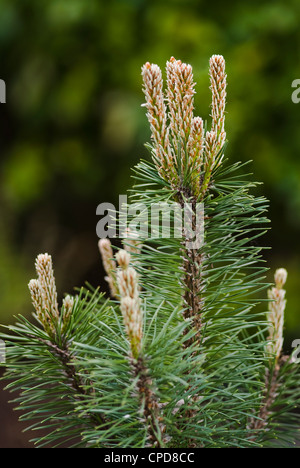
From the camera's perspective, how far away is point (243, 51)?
5.72 feet

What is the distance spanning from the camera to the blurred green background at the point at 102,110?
1.75m

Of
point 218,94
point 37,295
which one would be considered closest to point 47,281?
point 37,295

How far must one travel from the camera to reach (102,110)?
1.97 meters

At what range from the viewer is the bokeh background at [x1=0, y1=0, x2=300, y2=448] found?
1749 mm

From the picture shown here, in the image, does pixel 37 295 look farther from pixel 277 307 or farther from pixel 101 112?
pixel 101 112

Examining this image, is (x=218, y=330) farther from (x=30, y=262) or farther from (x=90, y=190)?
(x=30, y=262)

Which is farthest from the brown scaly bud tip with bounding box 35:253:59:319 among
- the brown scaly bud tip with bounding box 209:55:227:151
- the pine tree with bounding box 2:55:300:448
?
the brown scaly bud tip with bounding box 209:55:227:151

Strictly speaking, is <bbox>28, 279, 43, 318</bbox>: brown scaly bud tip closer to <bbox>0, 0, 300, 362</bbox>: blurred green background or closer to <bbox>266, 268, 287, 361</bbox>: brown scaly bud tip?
<bbox>266, 268, 287, 361</bbox>: brown scaly bud tip

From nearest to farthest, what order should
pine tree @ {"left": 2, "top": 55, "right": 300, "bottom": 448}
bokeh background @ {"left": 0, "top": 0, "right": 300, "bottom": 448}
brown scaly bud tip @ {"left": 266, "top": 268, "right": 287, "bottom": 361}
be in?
pine tree @ {"left": 2, "top": 55, "right": 300, "bottom": 448} → brown scaly bud tip @ {"left": 266, "top": 268, "right": 287, "bottom": 361} → bokeh background @ {"left": 0, "top": 0, "right": 300, "bottom": 448}

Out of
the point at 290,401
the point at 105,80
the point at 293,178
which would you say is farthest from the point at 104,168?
the point at 290,401

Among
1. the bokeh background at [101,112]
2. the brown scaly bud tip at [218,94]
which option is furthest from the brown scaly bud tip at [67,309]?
the bokeh background at [101,112]

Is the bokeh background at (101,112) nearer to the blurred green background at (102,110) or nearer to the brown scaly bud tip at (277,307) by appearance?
the blurred green background at (102,110)

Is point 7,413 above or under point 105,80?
under

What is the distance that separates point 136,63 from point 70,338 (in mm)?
1510
